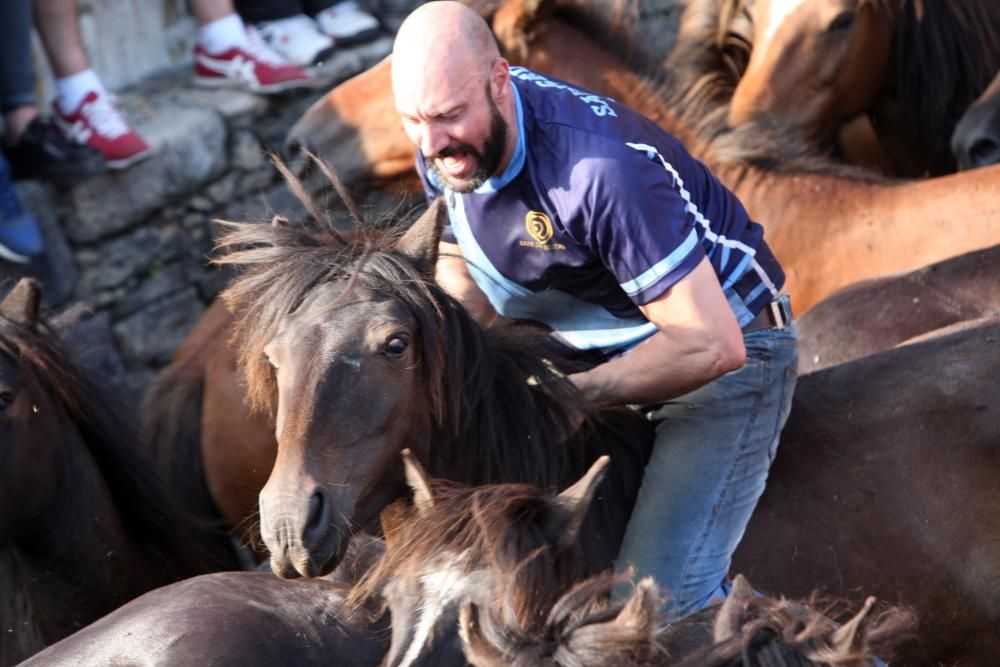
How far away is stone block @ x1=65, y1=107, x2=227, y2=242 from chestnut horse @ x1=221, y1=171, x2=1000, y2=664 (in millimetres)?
2752

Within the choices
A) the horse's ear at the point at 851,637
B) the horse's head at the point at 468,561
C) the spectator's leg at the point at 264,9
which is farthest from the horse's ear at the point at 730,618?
the spectator's leg at the point at 264,9

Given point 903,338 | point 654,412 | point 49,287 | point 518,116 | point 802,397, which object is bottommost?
point 49,287

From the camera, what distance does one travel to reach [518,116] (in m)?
2.65

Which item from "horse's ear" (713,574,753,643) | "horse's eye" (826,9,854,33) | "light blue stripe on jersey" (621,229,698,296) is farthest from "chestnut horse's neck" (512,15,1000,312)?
"horse's ear" (713,574,753,643)

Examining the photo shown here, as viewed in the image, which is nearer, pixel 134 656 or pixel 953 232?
pixel 134 656

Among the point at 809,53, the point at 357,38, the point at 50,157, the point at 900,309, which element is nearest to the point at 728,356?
the point at 900,309

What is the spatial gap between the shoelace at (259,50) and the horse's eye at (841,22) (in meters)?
2.41

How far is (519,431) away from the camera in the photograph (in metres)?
2.63

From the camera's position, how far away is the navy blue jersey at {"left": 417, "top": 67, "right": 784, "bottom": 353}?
2.50 metres

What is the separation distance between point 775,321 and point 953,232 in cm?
164

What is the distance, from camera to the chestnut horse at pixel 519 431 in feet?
7.54

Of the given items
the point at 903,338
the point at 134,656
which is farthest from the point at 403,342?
the point at 903,338

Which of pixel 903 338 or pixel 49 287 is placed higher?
pixel 903 338

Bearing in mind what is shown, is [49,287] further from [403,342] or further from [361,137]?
[403,342]
